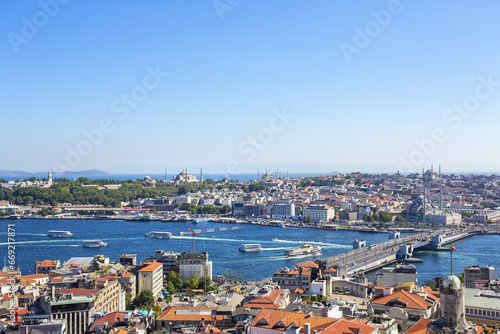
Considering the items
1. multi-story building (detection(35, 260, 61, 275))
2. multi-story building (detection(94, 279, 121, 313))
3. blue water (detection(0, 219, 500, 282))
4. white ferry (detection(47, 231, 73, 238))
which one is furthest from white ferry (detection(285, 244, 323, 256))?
white ferry (detection(47, 231, 73, 238))

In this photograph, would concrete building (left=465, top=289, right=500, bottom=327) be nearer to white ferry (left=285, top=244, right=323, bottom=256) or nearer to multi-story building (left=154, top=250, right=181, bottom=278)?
multi-story building (left=154, top=250, right=181, bottom=278)

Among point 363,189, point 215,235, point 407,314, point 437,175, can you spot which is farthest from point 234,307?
point 437,175

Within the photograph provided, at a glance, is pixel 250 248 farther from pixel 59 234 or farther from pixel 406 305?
pixel 406 305

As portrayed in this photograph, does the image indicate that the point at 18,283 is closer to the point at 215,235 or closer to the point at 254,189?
the point at 215,235

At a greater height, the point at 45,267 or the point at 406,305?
the point at 406,305

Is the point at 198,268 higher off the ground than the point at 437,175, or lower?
lower

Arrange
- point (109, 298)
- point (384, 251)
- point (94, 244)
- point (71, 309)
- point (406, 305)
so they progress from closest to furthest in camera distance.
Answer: point (71, 309) < point (406, 305) < point (109, 298) < point (384, 251) < point (94, 244)

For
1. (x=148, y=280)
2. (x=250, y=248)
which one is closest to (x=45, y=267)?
(x=148, y=280)
